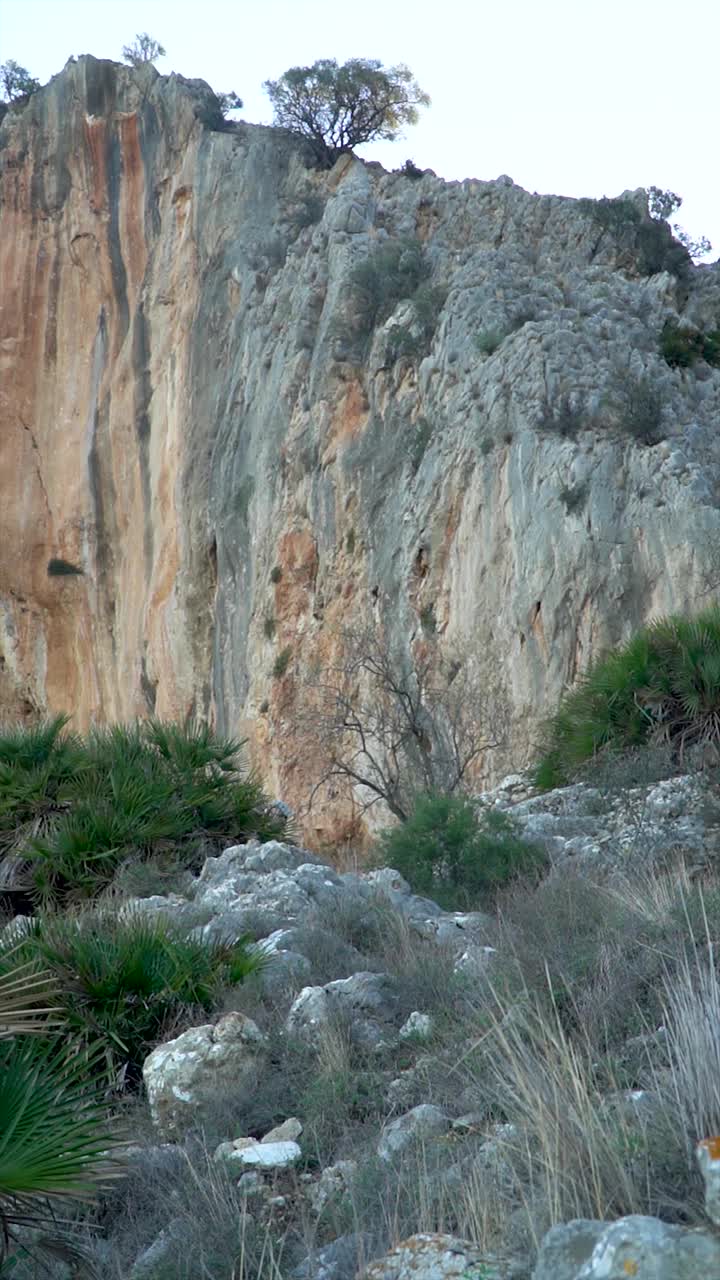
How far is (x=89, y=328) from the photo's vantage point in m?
38.7

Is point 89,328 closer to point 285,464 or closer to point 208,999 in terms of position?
point 285,464

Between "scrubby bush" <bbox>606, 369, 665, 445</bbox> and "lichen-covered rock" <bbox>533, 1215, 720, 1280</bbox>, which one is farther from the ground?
"scrubby bush" <bbox>606, 369, 665, 445</bbox>

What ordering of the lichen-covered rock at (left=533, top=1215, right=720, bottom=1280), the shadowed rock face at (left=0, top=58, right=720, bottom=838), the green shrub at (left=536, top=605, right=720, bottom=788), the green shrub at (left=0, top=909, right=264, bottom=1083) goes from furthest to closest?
1. the shadowed rock face at (left=0, top=58, right=720, bottom=838)
2. the green shrub at (left=536, top=605, right=720, bottom=788)
3. the green shrub at (left=0, top=909, right=264, bottom=1083)
4. the lichen-covered rock at (left=533, top=1215, right=720, bottom=1280)

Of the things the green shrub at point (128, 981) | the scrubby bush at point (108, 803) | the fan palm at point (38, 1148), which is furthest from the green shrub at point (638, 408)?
the fan palm at point (38, 1148)

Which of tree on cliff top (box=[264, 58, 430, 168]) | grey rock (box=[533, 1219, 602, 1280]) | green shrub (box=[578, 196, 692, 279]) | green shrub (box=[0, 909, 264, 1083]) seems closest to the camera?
grey rock (box=[533, 1219, 602, 1280])

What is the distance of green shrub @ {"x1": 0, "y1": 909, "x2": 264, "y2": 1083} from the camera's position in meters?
6.86

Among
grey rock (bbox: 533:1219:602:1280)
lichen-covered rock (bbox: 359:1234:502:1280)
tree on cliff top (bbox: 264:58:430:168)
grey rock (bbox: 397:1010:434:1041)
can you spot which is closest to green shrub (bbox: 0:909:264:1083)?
grey rock (bbox: 397:1010:434:1041)

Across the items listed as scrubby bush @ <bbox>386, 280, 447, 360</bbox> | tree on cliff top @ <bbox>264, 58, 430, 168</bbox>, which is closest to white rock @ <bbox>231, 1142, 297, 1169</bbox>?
scrubby bush @ <bbox>386, 280, 447, 360</bbox>

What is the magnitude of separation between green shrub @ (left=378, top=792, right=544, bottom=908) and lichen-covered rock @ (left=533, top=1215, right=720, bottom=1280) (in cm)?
684

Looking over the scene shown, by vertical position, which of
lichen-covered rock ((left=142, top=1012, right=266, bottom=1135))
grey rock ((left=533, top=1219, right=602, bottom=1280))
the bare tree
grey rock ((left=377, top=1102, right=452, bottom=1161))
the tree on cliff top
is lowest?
grey rock ((left=533, top=1219, right=602, bottom=1280))

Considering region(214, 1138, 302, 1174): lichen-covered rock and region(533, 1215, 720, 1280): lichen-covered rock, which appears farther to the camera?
region(214, 1138, 302, 1174): lichen-covered rock

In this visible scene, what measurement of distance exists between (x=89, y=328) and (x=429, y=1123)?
1411 inches

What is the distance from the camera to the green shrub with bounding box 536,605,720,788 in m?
13.0

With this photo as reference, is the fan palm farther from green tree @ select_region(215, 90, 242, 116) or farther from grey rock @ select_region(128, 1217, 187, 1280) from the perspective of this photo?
green tree @ select_region(215, 90, 242, 116)
